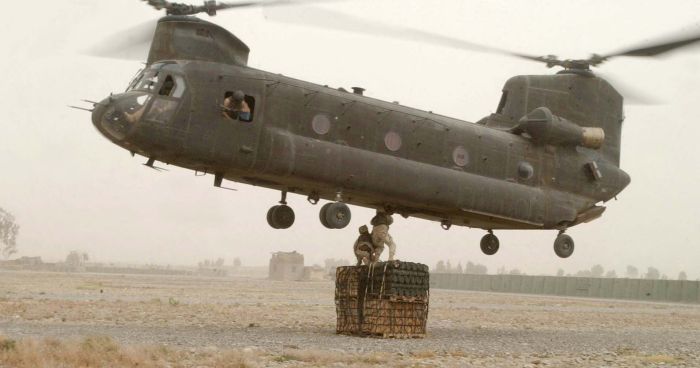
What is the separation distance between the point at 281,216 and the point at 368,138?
9.25 ft

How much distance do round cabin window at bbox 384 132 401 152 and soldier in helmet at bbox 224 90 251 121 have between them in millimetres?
3694

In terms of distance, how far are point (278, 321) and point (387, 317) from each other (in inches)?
203

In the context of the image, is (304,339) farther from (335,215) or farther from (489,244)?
(489,244)

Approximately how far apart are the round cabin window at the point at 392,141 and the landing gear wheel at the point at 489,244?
197 inches

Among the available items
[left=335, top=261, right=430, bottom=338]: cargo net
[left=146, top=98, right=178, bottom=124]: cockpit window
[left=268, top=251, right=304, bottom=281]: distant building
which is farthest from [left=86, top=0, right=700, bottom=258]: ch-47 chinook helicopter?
[left=268, top=251, right=304, bottom=281]: distant building

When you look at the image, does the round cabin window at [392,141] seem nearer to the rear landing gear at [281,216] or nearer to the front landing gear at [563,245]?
the rear landing gear at [281,216]

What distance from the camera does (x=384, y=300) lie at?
1858 cm

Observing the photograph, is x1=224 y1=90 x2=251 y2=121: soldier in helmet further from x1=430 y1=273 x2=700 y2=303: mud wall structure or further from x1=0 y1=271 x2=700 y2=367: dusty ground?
x1=430 y1=273 x2=700 y2=303: mud wall structure

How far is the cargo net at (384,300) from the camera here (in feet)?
60.9

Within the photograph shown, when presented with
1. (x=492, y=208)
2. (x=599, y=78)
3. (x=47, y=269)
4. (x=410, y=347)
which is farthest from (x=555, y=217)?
(x=47, y=269)

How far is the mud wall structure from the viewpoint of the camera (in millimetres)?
54188

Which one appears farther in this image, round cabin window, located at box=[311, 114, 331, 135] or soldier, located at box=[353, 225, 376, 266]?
soldier, located at box=[353, 225, 376, 266]

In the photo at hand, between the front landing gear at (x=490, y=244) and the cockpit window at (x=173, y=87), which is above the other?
the cockpit window at (x=173, y=87)

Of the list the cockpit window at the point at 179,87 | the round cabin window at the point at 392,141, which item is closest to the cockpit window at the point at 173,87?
the cockpit window at the point at 179,87
